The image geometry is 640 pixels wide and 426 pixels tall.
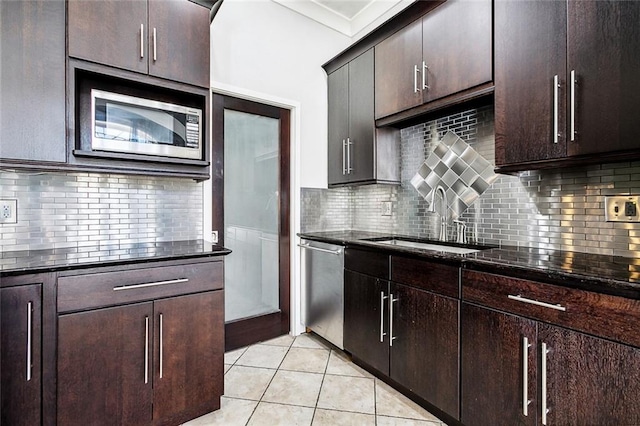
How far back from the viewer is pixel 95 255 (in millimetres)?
1667

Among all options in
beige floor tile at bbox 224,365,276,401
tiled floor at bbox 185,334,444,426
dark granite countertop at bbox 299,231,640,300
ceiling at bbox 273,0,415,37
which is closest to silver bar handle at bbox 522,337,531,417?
dark granite countertop at bbox 299,231,640,300

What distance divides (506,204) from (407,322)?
99cm

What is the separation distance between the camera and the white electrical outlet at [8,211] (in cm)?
167

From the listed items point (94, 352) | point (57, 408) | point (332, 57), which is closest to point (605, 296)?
point (94, 352)

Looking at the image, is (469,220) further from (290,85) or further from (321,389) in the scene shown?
(290,85)

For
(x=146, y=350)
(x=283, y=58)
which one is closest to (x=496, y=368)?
(x=146, y=350)

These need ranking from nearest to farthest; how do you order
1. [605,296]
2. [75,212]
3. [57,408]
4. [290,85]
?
[605,296] < [57,408] < [75,212] < [290,85]

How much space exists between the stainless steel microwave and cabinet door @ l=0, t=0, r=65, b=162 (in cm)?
16

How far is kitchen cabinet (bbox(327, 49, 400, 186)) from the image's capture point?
268cm

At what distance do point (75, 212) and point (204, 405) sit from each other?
1.36 meters

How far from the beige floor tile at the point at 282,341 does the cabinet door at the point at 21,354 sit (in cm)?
165

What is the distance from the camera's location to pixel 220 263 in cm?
182

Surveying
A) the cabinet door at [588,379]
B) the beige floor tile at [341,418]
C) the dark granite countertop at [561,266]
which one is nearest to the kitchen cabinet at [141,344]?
the beige floor tile at [341,418]

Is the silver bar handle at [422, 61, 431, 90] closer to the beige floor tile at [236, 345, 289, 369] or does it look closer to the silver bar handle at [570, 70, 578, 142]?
the silver bar handle at [570, 70, 578, 142]
